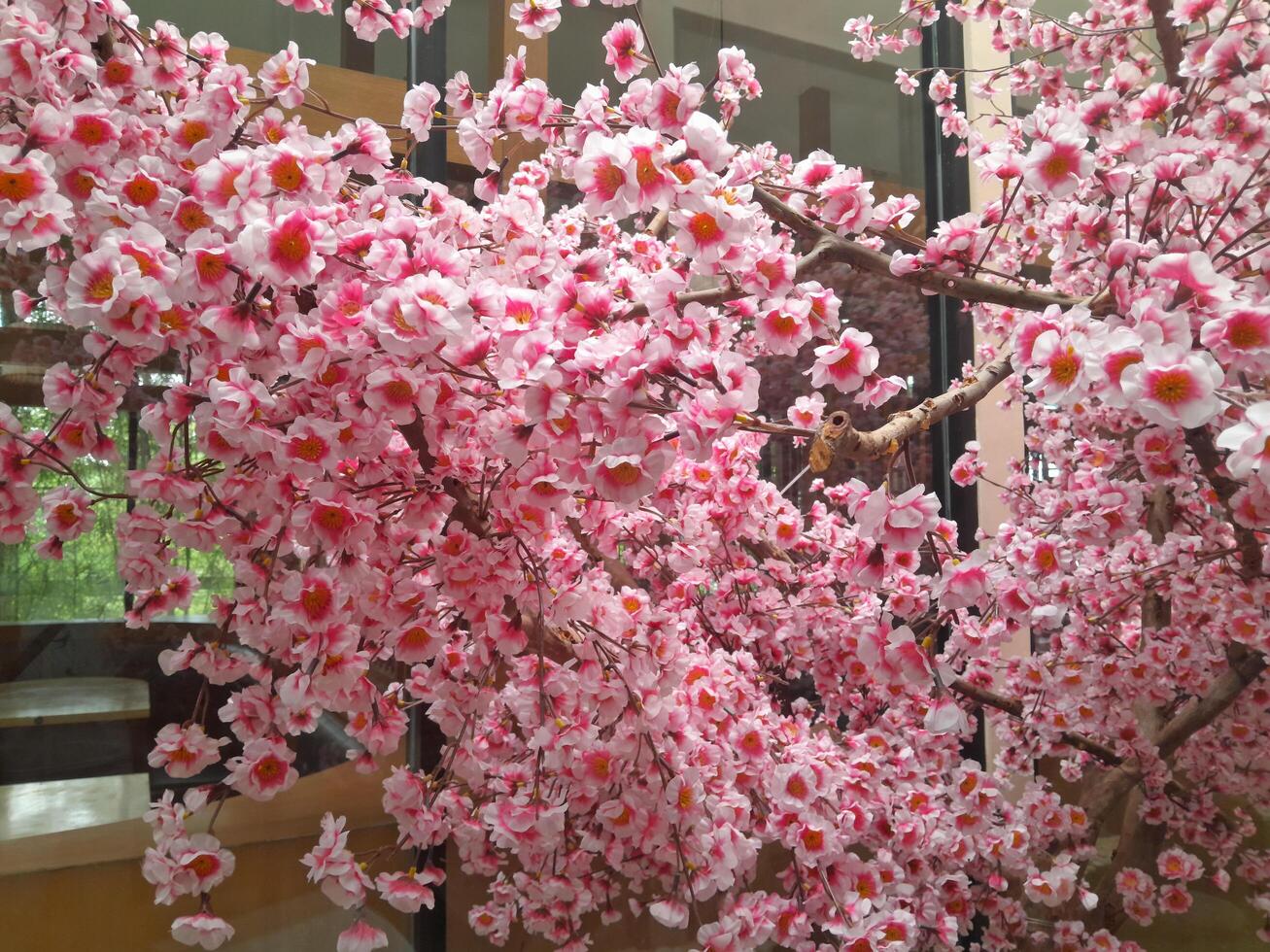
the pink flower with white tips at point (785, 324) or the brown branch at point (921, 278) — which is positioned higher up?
the brown branch at point (921, 278)

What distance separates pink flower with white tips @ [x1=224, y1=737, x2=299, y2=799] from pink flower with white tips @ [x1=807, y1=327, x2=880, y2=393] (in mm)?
786

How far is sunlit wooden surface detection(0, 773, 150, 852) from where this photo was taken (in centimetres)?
168

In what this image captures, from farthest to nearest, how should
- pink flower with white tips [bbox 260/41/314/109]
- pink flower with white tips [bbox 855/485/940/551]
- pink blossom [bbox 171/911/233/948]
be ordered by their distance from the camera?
1. pink flower with white tips [bbox 260/41/314/109]
2. pink blossom [bbox 171/911/233/948]
3. pink flower with white tips [bbox 855/485/940/551]

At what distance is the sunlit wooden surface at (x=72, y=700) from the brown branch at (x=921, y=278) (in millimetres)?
1564

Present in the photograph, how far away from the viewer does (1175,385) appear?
72 cm

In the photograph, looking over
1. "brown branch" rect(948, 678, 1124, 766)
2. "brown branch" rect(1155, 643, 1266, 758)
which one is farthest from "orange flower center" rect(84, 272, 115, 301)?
"brown branch" rect(1155, 643, 1266, 758)

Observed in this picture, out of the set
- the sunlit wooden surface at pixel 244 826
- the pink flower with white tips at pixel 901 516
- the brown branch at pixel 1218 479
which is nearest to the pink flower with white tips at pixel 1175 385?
the pink flower with white tips at pixel 901 516

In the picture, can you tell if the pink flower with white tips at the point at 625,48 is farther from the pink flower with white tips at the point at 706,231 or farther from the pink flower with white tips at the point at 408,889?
the pink flower with white tips at the point at 408,889

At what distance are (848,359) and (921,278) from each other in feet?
0.96

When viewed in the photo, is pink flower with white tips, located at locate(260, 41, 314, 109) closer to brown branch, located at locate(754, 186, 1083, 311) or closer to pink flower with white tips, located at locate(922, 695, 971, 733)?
brown branch, located at locate(754, 186, 1083, 311)

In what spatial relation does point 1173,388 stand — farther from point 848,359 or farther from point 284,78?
point 284,78

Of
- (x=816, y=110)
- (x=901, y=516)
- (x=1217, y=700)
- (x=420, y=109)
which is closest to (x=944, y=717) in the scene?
(x=901, y=516)

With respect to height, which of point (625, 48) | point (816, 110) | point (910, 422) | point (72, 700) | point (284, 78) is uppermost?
point (816, 110)

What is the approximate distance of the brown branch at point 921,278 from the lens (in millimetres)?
1233
